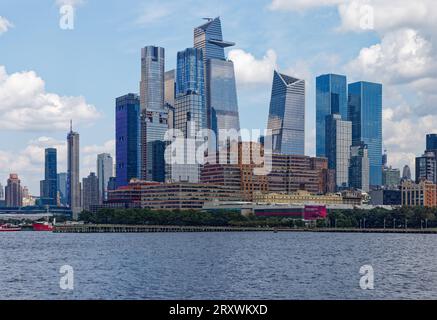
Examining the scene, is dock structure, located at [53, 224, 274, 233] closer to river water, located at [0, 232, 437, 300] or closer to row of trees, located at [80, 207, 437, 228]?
row of trees, located at [80, 207, 437, 228]

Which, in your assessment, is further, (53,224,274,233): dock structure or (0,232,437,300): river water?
(53,224,274,233): dock structure

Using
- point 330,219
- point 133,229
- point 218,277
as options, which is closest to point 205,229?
point 133,229

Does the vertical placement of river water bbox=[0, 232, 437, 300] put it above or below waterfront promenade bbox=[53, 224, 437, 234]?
above

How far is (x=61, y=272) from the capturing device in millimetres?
55031

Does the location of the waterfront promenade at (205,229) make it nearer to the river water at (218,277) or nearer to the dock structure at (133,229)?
the dock structure at (133,229)

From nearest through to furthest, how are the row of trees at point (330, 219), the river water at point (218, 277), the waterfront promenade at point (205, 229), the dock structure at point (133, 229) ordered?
the river water at point (218, 277) < the waterfront promenade at point (205, 229) < the dock structure at point (133, 229) < the row of trees at point (330, 219)

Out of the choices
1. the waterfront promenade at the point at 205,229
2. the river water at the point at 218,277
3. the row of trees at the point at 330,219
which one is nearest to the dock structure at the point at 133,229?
the waterfront promenade at the point at 205,229

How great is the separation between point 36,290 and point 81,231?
152183mm

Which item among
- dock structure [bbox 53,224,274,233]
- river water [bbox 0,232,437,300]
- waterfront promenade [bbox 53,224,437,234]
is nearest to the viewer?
river water [bbox 0,232,437,300]

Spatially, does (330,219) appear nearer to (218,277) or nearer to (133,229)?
(133,229)

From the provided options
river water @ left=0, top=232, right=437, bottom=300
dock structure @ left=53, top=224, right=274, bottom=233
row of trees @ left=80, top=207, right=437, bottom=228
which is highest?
river water @ left=0, top=232, right=437, bottom=300

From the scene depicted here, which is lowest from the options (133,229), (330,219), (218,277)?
(133,229)

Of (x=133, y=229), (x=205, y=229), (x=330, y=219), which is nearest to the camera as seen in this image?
(x=205, y=229)

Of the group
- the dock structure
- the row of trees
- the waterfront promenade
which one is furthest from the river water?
the row of trees
